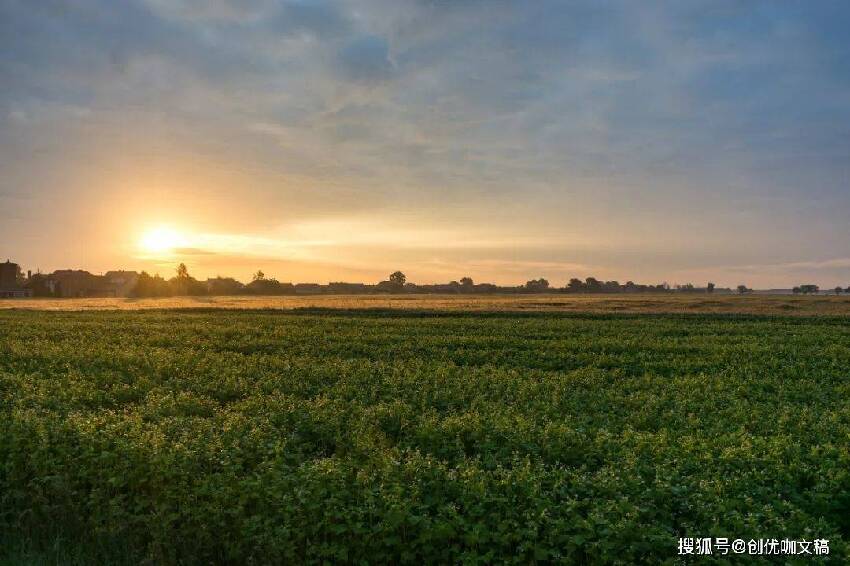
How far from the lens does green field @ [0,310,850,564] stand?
7.29 m

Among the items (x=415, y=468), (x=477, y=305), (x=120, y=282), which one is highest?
(x=120, y=282)

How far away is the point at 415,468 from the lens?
28.4ft

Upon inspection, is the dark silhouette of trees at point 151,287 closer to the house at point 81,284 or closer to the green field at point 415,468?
the house at point 81,284

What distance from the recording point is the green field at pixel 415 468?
7.29m

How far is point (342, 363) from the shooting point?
22.4 m

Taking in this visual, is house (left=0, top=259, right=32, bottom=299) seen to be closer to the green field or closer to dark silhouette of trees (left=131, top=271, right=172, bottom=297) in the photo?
dark silhouette of trees (left=131, top=271, right=172, bottom=297)

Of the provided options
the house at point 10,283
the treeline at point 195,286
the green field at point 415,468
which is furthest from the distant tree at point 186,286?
the green field at point 415,468

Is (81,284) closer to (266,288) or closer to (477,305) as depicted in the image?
(266,288)

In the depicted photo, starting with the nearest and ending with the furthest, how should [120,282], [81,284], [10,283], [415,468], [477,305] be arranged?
[415,468]
[477,305]
[10,283]
[81,284]
[120,282]

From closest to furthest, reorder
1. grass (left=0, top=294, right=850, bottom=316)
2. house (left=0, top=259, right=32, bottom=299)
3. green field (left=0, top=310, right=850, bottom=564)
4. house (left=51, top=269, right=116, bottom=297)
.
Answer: green field (left=0, top=310, right=850, bottom=564) < grass (left=0, top=294, right=850, bottom=316) < house (left=0, top=259, right=32, bottom=299) < house (left=51, top=269, right=116, bottom=297)

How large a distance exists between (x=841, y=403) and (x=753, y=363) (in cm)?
863

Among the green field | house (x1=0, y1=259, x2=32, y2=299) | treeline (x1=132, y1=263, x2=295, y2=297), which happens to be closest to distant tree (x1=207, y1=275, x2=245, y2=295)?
treeline (x1=132, y1=263, x2=295, y2=297)

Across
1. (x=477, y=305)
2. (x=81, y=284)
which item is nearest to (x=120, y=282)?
(x=81, y=284)

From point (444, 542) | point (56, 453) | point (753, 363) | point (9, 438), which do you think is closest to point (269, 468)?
point (444, 542)
